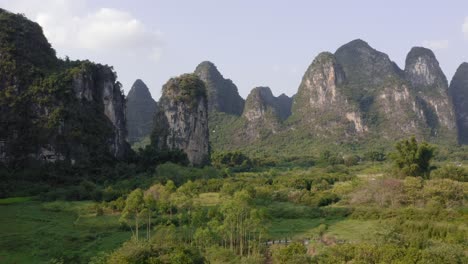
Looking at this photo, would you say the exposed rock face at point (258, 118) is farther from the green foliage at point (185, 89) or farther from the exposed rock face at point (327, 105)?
the green foliage at point (185, 89)

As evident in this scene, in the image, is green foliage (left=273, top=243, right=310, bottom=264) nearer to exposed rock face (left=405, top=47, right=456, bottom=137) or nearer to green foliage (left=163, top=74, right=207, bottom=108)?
green foliage (left=163, top=74, right=207, bottom=108)

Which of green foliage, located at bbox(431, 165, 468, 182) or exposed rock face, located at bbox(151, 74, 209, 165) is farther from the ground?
exposed rock face, located at bbox(151, 74, 209, 165)

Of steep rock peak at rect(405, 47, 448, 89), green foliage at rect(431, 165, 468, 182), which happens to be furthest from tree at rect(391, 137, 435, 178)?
steep rock peak at rect(405, 47, 448, 89)

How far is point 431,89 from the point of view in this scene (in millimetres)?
83812

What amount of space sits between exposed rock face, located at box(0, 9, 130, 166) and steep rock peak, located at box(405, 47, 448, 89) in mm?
62083

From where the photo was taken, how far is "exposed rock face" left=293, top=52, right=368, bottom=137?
7869 cm

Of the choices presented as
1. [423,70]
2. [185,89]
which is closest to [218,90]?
[185,89]

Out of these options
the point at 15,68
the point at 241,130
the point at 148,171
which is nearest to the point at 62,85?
the point at 15,68

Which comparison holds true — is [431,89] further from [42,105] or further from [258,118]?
[42,105]

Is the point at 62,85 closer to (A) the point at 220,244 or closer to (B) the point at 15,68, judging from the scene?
(B) the point at 15,68

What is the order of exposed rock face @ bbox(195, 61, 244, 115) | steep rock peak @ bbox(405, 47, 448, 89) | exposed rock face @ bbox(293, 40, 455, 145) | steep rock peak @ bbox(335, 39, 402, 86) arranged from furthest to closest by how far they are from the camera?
steep rock peak @ bbox(335, 39, 402, 86), exposed rock face @ bbox(195, 61, 244, 115), steep rock peak @ bbox(405, 47, 448, 89), exposed rock face @ bbox(293, 40, 455, 145)

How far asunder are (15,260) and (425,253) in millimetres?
14253

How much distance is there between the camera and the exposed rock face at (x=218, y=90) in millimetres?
85188

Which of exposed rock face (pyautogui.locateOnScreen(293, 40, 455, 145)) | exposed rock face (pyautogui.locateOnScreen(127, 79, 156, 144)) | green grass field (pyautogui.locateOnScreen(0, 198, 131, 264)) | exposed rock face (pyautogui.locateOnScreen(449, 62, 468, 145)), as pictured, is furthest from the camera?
exposed rock face (pyautogui.locateOnScreen(449, 62, 468, 145))
